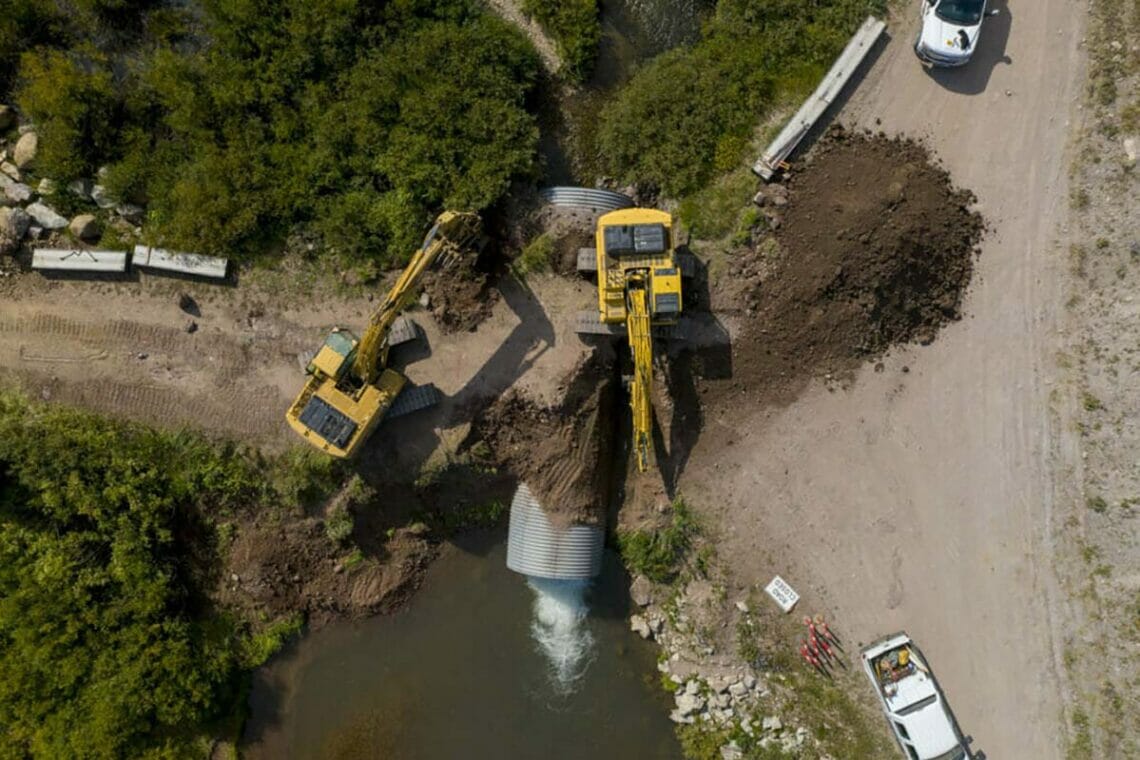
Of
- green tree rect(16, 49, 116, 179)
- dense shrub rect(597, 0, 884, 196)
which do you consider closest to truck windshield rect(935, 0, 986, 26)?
dense shrub rect(597, 0, 884, 196)

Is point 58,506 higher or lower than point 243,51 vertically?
lower

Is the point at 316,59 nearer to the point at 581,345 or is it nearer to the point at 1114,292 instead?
the point at 581,345

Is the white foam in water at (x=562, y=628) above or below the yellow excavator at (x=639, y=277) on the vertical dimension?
below

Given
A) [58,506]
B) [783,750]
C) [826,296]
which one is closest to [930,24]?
[826,296]

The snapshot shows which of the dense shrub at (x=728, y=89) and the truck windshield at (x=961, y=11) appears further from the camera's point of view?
the dense shrub at (x=728, y=89)

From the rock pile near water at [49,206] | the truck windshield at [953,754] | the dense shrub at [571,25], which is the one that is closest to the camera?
the truck windshield at [953,754]

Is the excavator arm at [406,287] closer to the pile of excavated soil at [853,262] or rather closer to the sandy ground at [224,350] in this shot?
the sandy ground at [224,350]

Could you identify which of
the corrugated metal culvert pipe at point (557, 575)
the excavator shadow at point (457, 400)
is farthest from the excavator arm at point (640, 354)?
the corrugated metal culvert pipe at point (557, 575)
